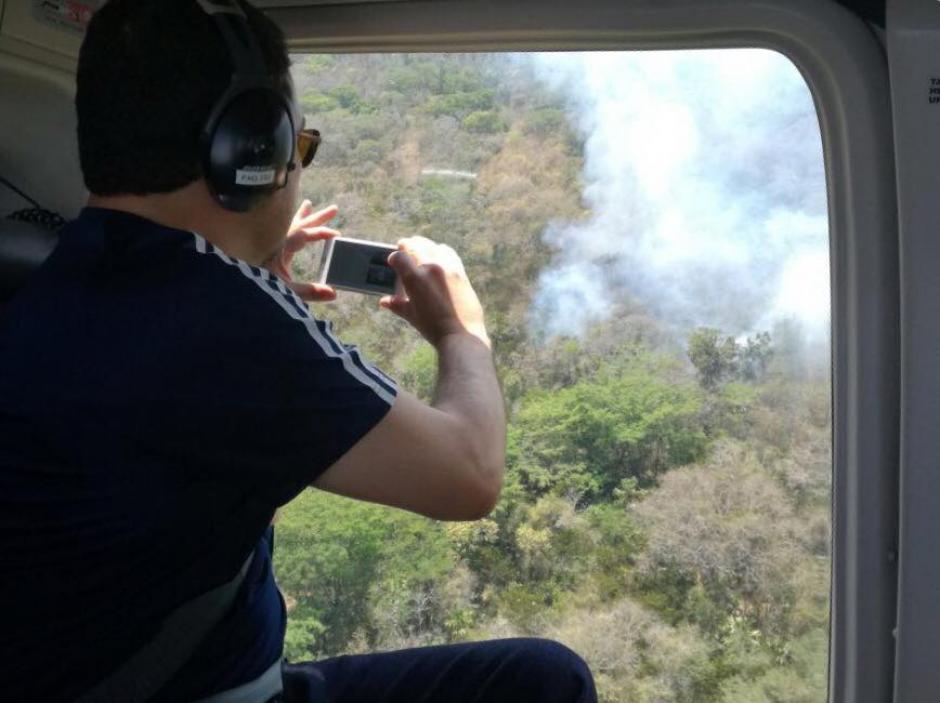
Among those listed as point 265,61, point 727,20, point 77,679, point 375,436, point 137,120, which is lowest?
point 77,679

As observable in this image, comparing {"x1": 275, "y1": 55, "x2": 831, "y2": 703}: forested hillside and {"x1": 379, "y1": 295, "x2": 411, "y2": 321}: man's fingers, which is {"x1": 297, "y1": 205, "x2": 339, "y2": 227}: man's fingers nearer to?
{"x1": 275, "y1": 55, "x2": 831, "y2": 703}: forested hillside

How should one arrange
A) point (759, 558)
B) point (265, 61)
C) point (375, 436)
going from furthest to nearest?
point (759, 558) < point (265, 61) < point (375, 436)

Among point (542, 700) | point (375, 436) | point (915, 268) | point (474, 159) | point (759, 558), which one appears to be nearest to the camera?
point (375, 436)

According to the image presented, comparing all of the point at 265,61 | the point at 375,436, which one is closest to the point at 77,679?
the point at 375,436

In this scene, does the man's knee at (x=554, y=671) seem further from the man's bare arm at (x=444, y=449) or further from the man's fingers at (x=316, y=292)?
the man's fingers at (x=316, y=292)

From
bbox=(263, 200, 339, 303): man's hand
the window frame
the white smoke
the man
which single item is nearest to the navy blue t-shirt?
the man

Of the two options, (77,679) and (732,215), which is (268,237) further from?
(732,215)

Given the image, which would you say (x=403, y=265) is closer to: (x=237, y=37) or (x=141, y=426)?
(x=237, y=37)
